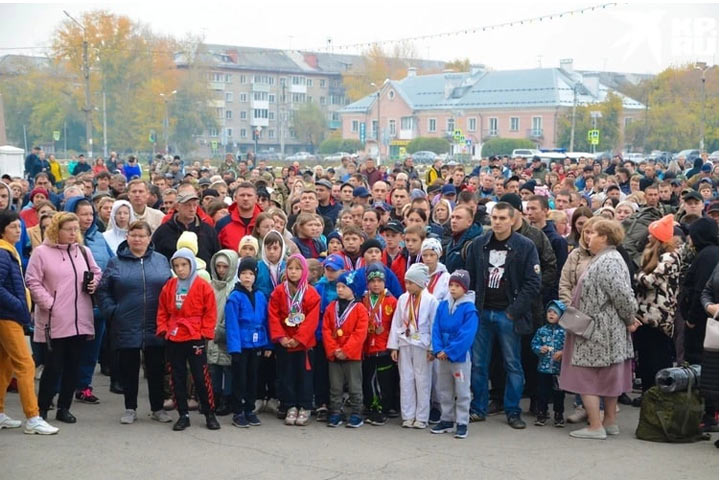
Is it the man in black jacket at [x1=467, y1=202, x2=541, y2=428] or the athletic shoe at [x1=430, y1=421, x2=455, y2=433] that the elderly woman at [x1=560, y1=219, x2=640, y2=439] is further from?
the athletic shoe at [x1=430, y1=421, x2=455, y2=433]

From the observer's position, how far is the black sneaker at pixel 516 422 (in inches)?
349

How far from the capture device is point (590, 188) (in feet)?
66.7

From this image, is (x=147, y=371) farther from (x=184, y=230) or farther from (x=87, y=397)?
(x=184, y=230)

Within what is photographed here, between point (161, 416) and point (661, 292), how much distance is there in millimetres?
4750

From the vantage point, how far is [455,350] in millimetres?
8648

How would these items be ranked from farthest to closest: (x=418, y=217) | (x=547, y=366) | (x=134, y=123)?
1. (x=134, y=123)
2. (x=418, y=217)
3. (x=547, y=366)

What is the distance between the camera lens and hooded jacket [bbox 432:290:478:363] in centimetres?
865

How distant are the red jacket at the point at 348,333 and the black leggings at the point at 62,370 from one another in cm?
219

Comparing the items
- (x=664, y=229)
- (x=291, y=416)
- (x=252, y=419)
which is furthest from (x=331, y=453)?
(x=664, y=229)

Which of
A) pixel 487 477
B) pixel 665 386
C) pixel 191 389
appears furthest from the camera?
pixel 191 389

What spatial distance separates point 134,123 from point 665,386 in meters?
84.4

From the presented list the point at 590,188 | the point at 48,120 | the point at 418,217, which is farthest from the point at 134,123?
the point at 418,217

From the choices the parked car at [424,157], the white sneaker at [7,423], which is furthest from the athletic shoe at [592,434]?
the parked car at [424,157]

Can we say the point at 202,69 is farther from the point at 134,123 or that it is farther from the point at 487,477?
the point at 487,477
